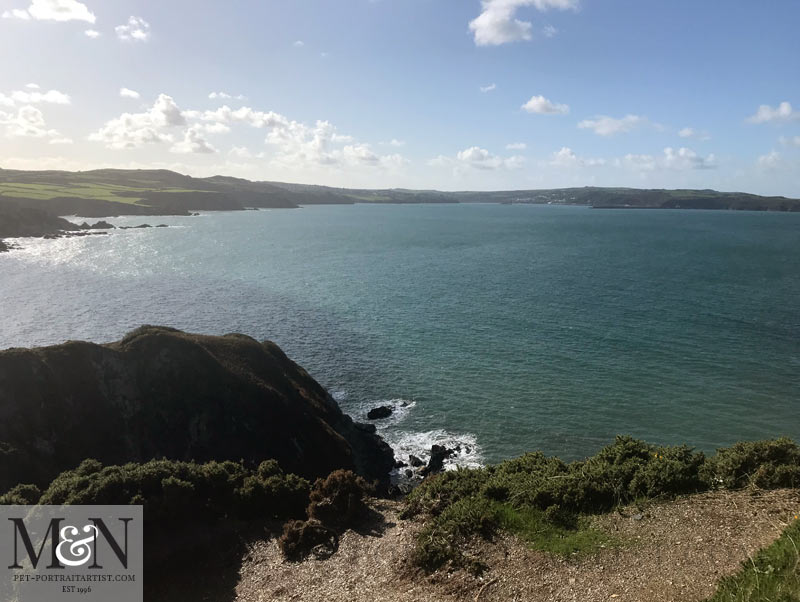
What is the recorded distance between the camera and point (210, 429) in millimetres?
34406

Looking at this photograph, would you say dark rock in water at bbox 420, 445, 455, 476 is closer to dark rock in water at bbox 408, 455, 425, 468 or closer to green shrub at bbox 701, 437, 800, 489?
dark rock in water at bbox 408, 455, 425, 468

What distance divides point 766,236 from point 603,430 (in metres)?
185

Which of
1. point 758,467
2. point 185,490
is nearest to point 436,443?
point 185,490

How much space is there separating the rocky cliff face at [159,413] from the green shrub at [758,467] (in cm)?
2518

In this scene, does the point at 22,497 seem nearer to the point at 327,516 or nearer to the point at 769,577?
the point at 327,516

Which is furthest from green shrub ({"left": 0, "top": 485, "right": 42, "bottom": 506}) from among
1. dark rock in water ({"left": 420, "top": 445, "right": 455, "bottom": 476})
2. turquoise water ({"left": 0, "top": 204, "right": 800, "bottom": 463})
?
turquoise water ({"left": 0, "top": 204, "right": 800, "bottom": 463})

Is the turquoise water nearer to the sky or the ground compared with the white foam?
nearer to the sky

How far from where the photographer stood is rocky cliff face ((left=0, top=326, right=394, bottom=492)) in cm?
2991

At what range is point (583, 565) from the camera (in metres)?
15.4

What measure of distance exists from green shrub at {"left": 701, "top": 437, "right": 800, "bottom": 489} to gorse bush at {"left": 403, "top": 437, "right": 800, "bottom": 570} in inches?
1.2

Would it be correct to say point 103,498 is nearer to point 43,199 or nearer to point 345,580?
point 345,580

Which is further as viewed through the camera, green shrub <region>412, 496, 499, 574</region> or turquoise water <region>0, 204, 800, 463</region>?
turquoise water <region>0, 204, 800, 463</region>

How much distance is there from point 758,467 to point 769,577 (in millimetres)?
9009

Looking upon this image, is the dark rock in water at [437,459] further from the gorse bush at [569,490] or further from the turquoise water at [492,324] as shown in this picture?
the gorse bush at [569,490]
